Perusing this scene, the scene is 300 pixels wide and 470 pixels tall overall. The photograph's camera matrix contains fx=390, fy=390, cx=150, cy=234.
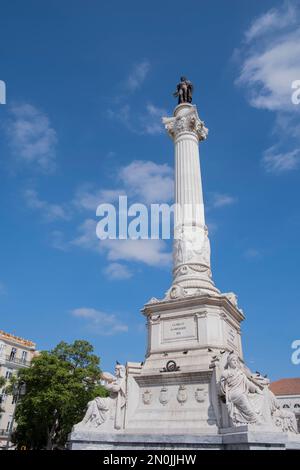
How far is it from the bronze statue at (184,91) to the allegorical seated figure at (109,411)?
16.2 m

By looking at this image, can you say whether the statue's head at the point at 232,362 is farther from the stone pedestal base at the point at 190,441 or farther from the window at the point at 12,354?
the window at the point at 12,354

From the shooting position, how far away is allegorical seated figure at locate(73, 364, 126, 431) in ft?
45.5

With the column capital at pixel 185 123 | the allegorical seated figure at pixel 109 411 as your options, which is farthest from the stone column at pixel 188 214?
the allegorical seated figure at pixel 109 411

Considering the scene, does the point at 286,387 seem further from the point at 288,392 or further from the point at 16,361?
the point at 16,361

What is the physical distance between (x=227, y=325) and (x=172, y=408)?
Answer: 13.5ft

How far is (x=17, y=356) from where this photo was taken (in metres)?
49.2

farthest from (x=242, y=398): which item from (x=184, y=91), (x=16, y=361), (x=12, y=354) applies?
(x=12, y=354)

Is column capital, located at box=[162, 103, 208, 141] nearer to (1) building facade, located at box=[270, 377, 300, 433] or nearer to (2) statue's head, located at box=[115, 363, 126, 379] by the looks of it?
(2) statue's head, located at box=[115, 363, 126, 379]

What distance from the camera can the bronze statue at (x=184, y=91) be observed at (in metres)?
23.4

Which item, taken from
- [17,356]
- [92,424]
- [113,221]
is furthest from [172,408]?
[17,356]

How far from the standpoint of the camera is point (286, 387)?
211ft
